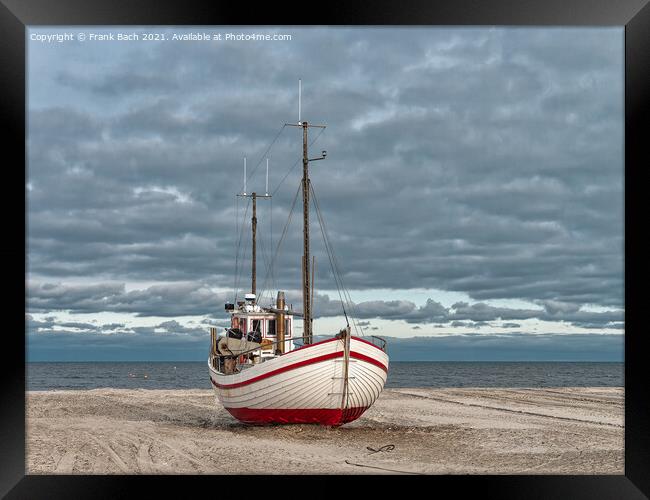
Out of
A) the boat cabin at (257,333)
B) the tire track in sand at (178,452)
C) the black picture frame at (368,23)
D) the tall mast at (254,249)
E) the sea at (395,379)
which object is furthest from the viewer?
the sea at (395,379)

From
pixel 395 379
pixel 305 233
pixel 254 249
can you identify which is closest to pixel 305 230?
pixel 305 233

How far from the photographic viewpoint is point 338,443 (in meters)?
20.6

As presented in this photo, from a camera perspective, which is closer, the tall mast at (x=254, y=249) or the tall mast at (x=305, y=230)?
the tall mast at (x=305, y=230)

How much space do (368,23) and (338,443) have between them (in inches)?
496

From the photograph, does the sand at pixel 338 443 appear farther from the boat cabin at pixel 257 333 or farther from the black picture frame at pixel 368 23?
the black picture frame at pixel 368 23

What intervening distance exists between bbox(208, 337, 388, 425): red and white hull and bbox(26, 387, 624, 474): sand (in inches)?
25.0

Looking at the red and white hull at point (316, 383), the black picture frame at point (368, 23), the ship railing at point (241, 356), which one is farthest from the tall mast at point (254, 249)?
the black picture frame at point (368, 23)

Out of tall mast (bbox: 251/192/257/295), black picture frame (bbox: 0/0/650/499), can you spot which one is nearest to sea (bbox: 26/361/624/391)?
tall mast (bbox: 251/192/257/295)

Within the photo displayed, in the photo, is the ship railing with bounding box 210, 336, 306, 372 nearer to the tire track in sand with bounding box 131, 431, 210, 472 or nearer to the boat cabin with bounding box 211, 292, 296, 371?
the boat cabin with bounding box 211, 292, 296, 371

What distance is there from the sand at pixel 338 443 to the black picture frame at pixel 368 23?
538cm

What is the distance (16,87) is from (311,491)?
7.53 metres

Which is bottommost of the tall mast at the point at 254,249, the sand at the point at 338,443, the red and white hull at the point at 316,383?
the sand at the point at 338,443

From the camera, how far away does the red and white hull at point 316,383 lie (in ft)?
68.6

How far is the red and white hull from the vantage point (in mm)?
20906
